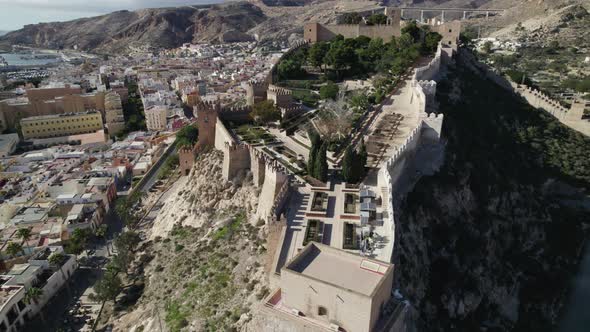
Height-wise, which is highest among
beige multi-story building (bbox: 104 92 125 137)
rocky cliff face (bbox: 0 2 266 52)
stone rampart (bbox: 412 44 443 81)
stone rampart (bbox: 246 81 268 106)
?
rocky cliff face (bbox: 0 2 266 52)

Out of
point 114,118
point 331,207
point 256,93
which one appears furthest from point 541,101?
point 114,118

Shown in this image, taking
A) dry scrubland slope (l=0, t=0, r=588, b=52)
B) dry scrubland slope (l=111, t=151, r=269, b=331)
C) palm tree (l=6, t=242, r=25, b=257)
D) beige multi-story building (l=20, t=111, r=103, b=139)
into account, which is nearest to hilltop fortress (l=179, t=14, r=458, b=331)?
dry scrubland slope (l=111, t=151, r=269, b=331)

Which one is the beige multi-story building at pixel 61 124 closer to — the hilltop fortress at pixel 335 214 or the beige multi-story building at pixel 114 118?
the beige multi-story building at pixel 114 118

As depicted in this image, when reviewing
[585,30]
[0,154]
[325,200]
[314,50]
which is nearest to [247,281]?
[325,200]

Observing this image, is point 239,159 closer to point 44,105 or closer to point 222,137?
point 222,137

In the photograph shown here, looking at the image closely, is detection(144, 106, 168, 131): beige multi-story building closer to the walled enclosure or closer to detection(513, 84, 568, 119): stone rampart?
the walled enclosure

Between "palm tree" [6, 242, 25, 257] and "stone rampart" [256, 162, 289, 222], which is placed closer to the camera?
"stone rampart" [256, 162, 289, 222]

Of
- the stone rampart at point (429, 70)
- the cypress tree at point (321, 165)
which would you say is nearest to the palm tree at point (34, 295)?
the cypress tree at point (321, 165)
